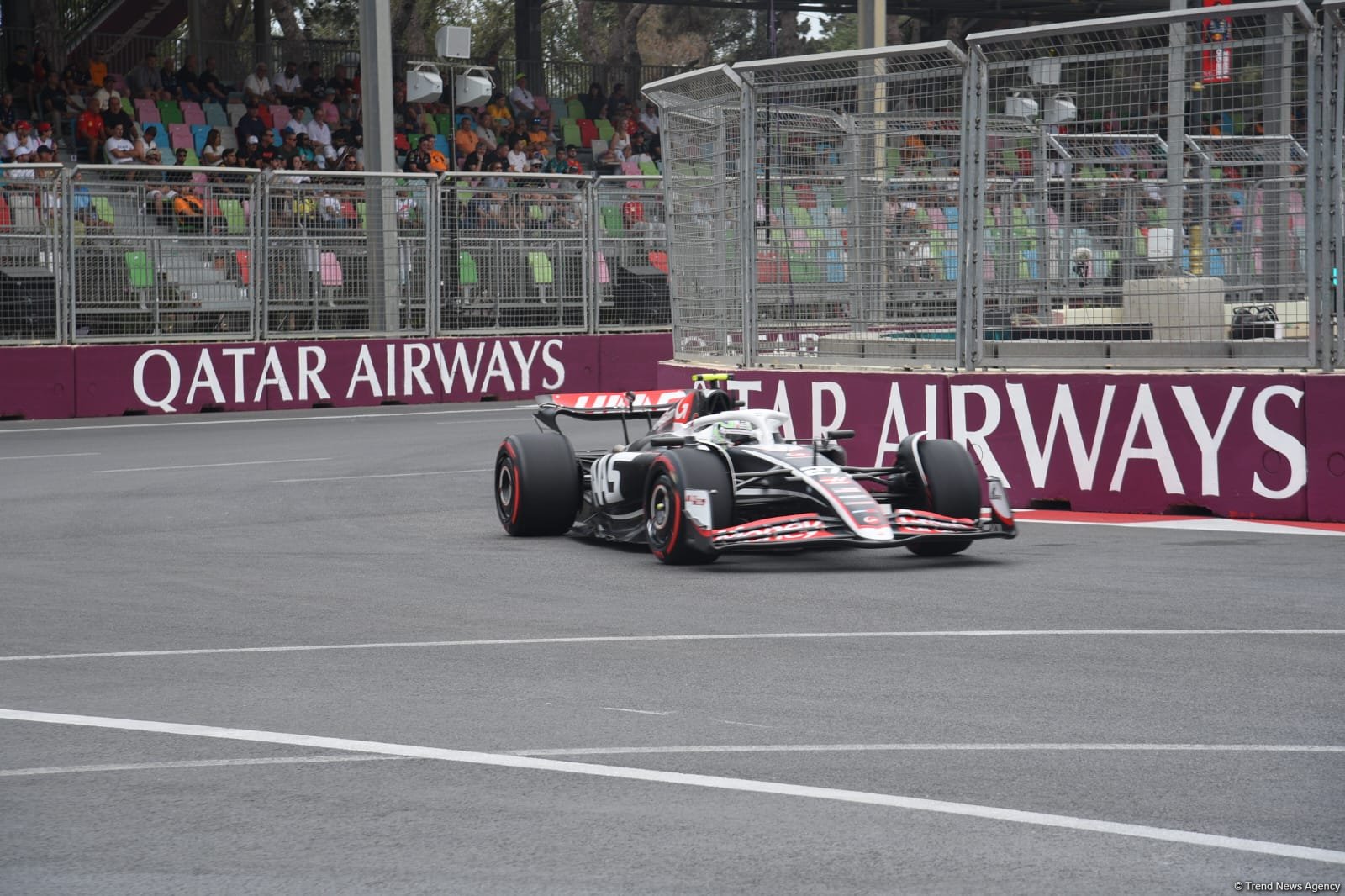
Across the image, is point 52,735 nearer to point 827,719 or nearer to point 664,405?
point 827,719

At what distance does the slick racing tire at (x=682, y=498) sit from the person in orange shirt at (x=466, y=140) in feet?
68.1

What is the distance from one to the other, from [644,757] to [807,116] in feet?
27.7

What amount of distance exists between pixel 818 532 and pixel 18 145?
17.7 m

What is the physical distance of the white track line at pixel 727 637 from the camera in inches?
295

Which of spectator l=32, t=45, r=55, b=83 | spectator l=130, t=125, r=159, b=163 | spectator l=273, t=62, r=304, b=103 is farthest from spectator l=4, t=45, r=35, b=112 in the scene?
spectator l=273, t=62, r=304, b=103

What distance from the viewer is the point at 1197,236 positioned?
37.9 feet

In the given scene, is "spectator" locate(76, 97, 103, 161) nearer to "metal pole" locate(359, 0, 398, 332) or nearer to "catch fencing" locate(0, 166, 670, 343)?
"metal pole" locate(359, 0, 398, 332)

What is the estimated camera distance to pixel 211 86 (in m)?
28.1

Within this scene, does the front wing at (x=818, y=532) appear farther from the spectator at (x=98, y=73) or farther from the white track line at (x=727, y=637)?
the spectator at (x=98, y=73)

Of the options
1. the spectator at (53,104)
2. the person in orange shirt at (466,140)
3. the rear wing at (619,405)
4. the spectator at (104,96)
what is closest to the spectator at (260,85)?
the spectator at (104,96)

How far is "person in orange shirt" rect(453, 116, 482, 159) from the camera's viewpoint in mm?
29953

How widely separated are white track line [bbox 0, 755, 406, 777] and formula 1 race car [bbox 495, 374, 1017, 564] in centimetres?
420

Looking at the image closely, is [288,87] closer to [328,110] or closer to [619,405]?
[328,110]

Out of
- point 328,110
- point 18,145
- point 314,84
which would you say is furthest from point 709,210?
point 314,84
